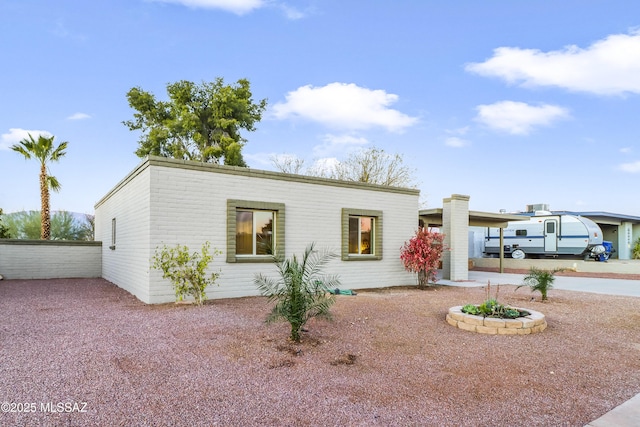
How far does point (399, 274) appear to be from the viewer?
12.3 metres

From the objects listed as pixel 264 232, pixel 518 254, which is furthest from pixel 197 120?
pixel 518 254

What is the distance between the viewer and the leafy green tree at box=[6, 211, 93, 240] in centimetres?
1880

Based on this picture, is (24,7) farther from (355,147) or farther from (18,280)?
(355,147)

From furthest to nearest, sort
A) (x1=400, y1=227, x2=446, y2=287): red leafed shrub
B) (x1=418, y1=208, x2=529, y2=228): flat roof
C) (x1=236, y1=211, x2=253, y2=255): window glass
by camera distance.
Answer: (x1=418, y1=208, x2=529, y2=228): flat roof
(x1=400, y1=227, x2=446, y2=287): red leafed shrub
(x1=236, y1=211, x2=253, y2=255): window glass

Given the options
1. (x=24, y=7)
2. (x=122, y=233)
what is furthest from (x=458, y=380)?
(x=24, y=7)

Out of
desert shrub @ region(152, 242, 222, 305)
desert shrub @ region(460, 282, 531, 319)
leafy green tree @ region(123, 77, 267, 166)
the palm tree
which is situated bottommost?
desert shrub @ region(460, 282, 531, 319)

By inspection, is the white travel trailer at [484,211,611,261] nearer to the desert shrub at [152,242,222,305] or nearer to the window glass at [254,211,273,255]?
the window glass at [254,211,273,255]

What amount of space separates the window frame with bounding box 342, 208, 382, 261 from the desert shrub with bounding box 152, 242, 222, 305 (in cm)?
415

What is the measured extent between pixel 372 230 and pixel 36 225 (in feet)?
58.4

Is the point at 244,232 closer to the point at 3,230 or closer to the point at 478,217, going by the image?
the point at 478,217

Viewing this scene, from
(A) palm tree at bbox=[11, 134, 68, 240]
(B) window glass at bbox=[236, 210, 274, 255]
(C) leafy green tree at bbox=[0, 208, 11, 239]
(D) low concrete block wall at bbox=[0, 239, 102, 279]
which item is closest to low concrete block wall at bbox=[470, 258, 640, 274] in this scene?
(B) window glass at bbox=[236, 210, 274, 255]

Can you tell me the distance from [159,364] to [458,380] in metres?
3.25

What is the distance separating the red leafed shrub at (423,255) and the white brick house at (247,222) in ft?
1.91

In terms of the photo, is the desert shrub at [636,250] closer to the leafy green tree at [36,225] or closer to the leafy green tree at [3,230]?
the leafy green tree at [36,225]
